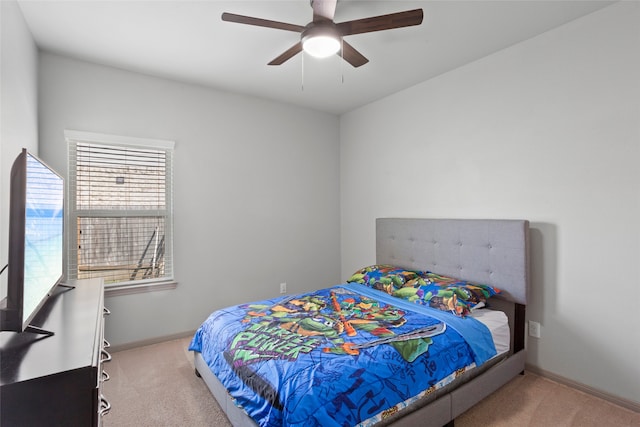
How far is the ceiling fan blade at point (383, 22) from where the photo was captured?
1711 mm

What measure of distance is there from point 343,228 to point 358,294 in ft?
5.16

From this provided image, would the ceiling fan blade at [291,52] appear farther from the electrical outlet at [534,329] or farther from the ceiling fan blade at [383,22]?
the electrical outlet at [534,329]

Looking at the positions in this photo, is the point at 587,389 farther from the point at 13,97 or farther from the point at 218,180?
the point at 13,97

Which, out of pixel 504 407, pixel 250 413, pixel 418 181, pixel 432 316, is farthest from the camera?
pixel 418 181

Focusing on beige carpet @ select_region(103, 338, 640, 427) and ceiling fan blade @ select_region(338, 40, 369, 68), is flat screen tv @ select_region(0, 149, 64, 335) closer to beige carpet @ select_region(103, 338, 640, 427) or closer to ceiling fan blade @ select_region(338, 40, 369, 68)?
beige carpet @ select_region(103, 338, 640, 427)

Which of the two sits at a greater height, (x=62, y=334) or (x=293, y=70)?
(x=293, y=70)

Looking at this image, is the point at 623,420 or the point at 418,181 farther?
the point at 418,181

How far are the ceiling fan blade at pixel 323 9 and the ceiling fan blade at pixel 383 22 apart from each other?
78mm

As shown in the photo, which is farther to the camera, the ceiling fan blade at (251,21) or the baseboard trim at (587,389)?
the baseboard trim at (587,389)

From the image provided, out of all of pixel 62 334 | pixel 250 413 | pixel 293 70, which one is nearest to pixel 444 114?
pixel 293 70

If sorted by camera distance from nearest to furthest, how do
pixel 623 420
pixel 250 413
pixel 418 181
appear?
1. pixel 250 413
2. pixel 623 420
3. pixel 418 181

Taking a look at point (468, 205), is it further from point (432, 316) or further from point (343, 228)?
point (343, 228)

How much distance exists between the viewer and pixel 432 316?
2.27 m

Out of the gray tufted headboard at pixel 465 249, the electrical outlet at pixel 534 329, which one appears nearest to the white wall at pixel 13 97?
the gray tufted headboard at pixel 465 249
